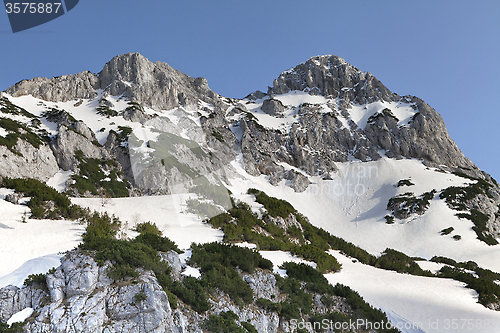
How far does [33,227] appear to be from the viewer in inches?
473

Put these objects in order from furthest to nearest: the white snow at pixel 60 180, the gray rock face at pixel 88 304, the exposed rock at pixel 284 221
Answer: the white snow at pixel 60 180
the exposed rock at pixel 284 221
the gray rock face at pixel 88 304

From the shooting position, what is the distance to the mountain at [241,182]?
368 inches

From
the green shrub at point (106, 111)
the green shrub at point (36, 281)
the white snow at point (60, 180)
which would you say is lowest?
the green shrub at point (36, 281)

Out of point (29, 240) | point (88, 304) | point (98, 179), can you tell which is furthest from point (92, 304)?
point (98, 179)

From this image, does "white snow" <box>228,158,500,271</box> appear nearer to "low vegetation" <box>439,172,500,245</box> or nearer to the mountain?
the mountain

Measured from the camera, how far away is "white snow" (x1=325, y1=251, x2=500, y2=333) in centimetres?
1033

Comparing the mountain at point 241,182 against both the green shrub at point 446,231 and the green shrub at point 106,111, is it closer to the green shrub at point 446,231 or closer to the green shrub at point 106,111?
the green shrub at point 446,231

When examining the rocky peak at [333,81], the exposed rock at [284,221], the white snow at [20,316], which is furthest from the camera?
the rocky peak at [333,81]

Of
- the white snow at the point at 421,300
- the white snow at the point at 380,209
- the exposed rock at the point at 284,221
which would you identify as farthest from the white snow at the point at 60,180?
the white snow at the point at 421,300

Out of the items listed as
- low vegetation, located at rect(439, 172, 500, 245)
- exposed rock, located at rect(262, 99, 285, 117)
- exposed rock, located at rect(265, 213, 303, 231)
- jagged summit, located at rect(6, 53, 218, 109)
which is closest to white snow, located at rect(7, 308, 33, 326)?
exposed rock, located at rect(265, 213, 303, 231)

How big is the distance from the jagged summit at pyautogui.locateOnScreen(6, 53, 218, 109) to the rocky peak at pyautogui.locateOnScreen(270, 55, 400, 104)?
140 feet

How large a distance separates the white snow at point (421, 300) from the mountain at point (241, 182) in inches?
4.4

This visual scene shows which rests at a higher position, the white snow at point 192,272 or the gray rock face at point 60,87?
the gray rock face at point 60,87

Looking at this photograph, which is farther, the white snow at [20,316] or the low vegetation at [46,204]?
the low vegetation at [46,204]
